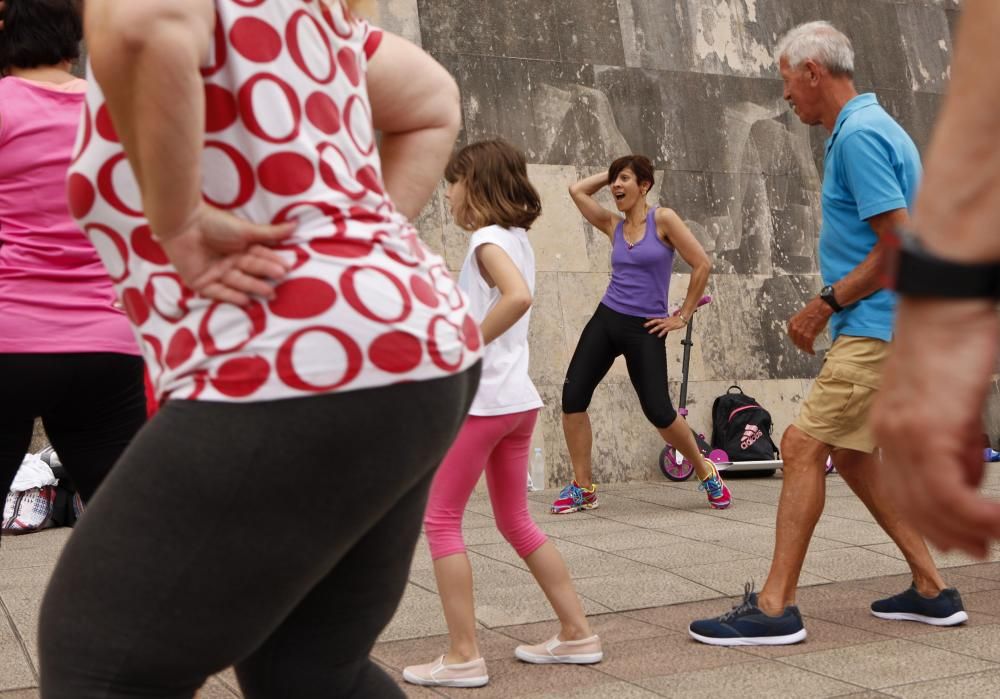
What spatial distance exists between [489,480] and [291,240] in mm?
2851

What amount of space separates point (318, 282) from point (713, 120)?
30.7 ft

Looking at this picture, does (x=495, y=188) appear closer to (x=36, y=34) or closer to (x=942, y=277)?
(x=36, y=34)

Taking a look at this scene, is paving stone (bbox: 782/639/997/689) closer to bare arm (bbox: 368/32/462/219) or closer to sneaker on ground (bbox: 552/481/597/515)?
bare arm (bbox: 368/32/462/219)

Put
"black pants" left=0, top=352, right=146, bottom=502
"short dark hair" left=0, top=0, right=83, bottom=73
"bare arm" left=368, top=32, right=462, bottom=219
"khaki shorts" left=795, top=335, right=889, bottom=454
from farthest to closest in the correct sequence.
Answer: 1. "khaki shorts" left=795, top=335, right=889, bottom=454
2. "short dark hair" left=0, top=0, right=83, bottom=73
3. "black pants" left=0, top=352, right=146, bottom=502
4. "bare arm" left=368, top=32, right=462, bottom=219

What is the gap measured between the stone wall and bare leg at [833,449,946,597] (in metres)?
4.55

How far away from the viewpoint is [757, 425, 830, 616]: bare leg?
4406mm

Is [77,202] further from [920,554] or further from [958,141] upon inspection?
[920,554]

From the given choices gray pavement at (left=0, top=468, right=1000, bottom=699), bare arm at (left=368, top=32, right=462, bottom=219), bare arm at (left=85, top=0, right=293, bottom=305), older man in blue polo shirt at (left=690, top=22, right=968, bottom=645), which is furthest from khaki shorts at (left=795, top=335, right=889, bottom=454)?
bare arm at (left=85, top=0, right=293, bottom=305)

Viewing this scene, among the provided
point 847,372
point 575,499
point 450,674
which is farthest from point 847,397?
point 575,499

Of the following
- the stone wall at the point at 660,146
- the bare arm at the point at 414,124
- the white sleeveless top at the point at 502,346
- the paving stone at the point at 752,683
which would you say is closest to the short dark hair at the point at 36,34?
the white sleeveless top at the point at 502,346

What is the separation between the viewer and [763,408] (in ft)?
32.4

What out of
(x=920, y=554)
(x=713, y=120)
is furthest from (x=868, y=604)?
(x=713, y=120)

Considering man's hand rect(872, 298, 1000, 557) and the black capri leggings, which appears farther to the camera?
the black capri leggings

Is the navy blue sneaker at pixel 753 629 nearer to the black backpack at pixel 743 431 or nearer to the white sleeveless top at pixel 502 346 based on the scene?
the white sleeveless top at pixel 502 346
